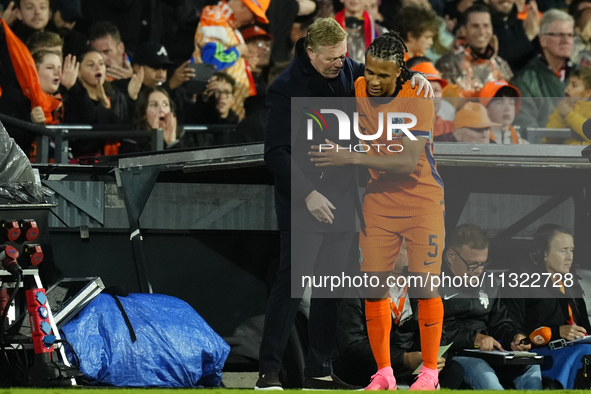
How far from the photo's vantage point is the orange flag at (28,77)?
611 cm

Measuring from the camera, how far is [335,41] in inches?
153

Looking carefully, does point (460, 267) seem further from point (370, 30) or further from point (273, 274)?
point (370, 30)

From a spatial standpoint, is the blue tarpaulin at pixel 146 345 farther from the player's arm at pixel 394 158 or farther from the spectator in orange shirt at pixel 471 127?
the spectator in orange shirt at pixel 471 127

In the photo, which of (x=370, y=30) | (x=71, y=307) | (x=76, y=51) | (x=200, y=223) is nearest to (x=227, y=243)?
(x=200, y=223)

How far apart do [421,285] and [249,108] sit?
321 centimetres

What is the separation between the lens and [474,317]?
446 centimetres

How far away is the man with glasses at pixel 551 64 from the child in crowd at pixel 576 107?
164 mm

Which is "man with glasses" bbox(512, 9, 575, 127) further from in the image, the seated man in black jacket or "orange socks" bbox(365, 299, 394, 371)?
"orange socks" bbox(365, 299, 394, 371)

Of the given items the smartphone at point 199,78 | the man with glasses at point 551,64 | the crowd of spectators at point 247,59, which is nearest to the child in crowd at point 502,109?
the crowd of spectators at point 247,59

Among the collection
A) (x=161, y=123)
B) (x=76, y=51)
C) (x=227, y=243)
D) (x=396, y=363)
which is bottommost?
(x=396, y=363)

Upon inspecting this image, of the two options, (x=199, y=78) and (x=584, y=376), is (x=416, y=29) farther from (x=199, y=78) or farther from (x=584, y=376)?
(x=584, y=376)

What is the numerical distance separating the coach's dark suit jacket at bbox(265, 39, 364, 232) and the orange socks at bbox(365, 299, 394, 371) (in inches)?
15.6

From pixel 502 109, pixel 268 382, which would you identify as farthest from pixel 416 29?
pixel 268 382

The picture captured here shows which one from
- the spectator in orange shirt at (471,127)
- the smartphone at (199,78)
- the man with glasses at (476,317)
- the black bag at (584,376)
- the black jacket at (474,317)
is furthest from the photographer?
the smartphone at (199,78)
